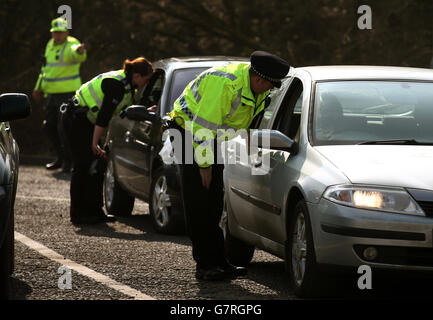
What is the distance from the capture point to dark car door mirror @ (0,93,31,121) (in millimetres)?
6883

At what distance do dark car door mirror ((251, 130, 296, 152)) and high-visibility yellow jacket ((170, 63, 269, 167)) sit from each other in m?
0.27

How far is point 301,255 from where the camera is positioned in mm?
7500

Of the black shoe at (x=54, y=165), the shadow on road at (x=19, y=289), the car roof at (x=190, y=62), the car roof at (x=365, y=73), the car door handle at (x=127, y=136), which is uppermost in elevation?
the car roof at (x=365, y=73)

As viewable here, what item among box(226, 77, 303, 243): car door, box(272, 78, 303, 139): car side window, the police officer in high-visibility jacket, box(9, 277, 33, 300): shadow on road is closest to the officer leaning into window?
box(226, 77, 303, 243): car door

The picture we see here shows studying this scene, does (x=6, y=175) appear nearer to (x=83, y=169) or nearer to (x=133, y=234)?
(x=133, y=234)

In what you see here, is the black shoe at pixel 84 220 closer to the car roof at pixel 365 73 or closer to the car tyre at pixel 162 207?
the car tyre at pixel 162 207

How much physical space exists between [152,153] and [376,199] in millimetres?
4879

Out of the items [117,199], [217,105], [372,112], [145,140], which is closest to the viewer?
[217,105]

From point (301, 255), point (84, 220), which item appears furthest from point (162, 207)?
point (301, 255)

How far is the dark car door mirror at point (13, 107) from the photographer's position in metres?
6.88

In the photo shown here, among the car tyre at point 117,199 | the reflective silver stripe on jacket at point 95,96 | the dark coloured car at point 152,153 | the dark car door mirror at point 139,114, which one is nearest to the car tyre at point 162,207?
the dark coloured car at point 152,153

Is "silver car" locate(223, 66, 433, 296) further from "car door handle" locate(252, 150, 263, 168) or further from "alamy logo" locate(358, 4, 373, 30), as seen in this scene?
"alamy logo" locate(358, 4, 373, 30)

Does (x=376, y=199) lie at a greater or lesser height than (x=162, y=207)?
greater
